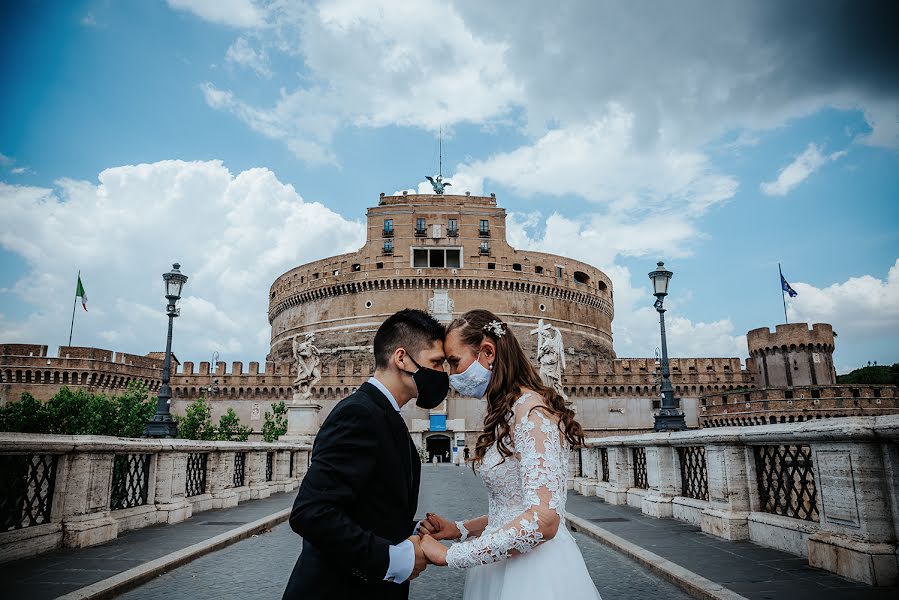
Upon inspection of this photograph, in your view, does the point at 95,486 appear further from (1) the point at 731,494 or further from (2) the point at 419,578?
(1) the point at 731,494

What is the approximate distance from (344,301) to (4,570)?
4339 cm

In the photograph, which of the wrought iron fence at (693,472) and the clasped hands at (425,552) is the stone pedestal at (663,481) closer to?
the wrought iron fence at (693,472)

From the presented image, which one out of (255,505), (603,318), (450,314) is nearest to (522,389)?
(255,505)

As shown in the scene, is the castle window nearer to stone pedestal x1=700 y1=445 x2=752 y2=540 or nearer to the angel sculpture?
the angel sculpture

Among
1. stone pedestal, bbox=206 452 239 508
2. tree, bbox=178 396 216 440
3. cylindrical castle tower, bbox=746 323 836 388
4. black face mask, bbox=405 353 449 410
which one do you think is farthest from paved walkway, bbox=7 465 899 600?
cylindrical castle tower, bbox=746 323 836 388

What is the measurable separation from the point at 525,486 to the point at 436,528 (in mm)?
385

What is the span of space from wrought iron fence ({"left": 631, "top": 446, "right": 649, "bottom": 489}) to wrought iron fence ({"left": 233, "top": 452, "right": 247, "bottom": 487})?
6941mm

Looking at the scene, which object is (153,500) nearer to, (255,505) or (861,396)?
(255,505)

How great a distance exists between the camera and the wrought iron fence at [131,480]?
7.01 m

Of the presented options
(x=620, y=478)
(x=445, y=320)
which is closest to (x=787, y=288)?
(x=445, y=320)

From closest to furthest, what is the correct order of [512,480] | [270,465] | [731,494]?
[512,480]
[731,494]
[270,465]

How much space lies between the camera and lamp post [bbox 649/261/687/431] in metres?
11.4

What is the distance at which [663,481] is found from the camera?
8156mm

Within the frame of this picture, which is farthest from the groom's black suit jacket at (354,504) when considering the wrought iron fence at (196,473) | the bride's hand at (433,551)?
the wrought iron fence at (196,473)
